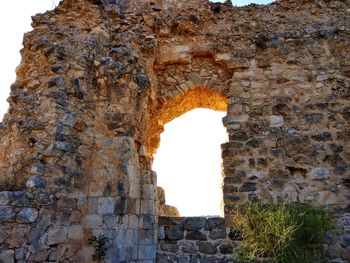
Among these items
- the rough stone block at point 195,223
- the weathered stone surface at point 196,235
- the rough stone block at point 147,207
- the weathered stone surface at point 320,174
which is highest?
the weathered stone surface at point 320,174

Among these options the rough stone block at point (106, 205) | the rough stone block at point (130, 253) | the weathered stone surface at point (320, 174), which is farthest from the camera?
the weathered stone surface at point (320, 174)

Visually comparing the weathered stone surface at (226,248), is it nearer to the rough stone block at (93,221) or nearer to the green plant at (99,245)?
the green plant at (99,245)

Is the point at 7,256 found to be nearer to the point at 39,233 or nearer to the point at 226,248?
the point at 39,233

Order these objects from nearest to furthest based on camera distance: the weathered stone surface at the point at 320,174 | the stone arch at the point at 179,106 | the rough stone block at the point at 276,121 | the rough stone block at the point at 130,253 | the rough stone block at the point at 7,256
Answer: the rough stone block at the point at 7,256 → the rough stone block at the point at 130,253 → the weathered stone surface at the point at 320,174 → the rough stone block at the point at 276,121 → the stone arch at the point at 179,106

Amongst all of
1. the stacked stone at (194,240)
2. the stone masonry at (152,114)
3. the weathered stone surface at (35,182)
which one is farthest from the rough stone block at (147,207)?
the weathered stone surface at (35,182)

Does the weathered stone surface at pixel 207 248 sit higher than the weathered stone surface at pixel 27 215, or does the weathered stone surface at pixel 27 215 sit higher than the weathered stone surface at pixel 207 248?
the weathered stone surface at pixel 27 215

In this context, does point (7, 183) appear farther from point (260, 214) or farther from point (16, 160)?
point (260, 214)

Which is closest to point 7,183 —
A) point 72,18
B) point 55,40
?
point 55,40

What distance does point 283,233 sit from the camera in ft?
11.8

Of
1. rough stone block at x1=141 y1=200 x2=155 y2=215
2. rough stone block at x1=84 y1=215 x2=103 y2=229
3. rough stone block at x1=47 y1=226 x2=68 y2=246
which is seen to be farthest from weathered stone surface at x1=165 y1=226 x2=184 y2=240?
rough stone block at x1=47 y1=226 x2=68 y2=246

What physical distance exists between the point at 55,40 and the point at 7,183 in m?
2.20

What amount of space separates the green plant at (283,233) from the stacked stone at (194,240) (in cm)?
29

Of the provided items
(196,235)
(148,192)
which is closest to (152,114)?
(148,192)

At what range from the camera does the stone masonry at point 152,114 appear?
400 centimetres
